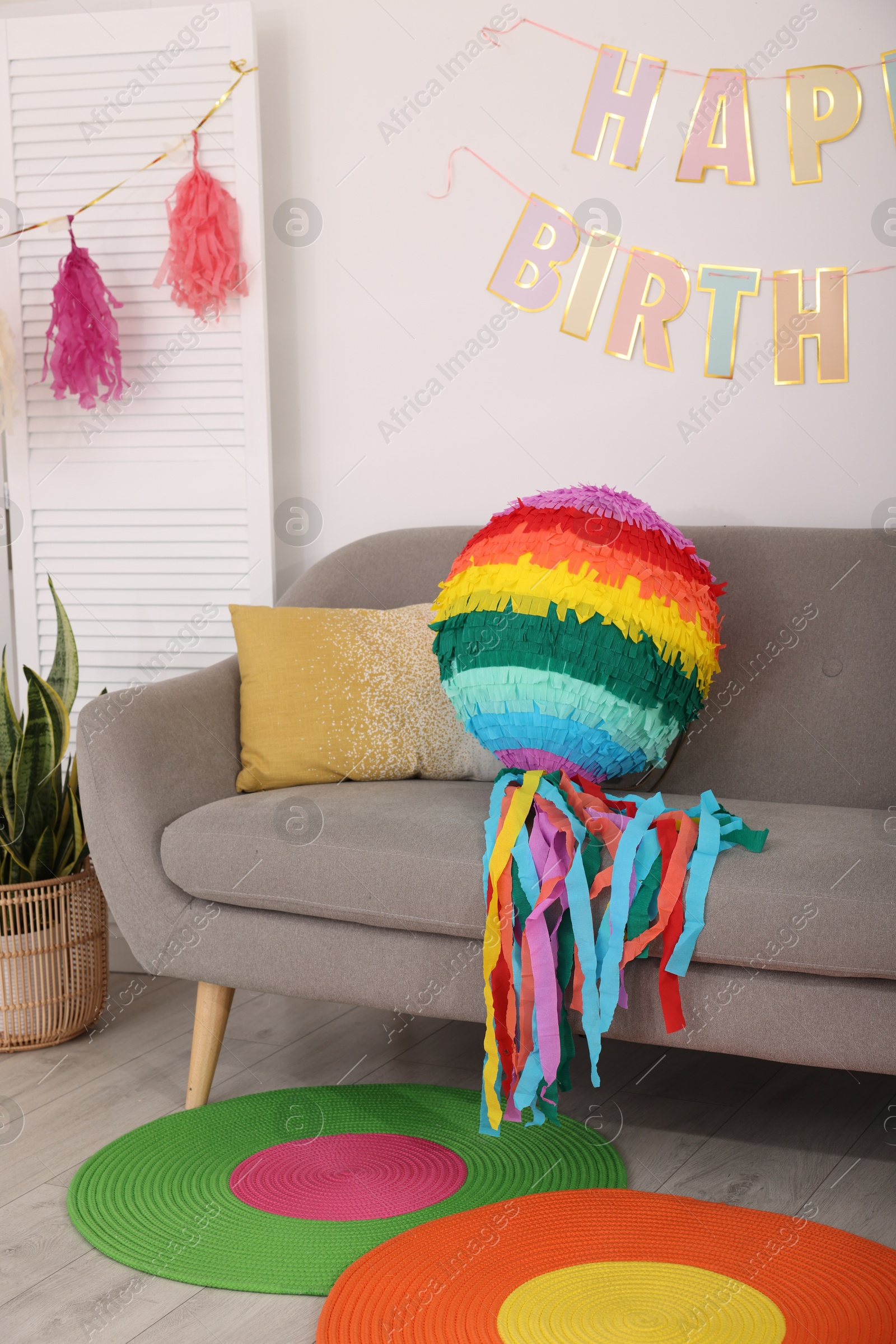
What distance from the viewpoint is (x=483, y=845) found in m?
1.66

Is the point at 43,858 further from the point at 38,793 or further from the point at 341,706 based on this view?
the point at 341,706

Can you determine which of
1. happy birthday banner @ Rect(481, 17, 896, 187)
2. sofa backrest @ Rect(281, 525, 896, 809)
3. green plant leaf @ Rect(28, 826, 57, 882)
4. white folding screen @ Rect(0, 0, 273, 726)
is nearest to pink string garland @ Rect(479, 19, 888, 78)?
happy birthday banner @ Rect(481, 17, 896, 187)

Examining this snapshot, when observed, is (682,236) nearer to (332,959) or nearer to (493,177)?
(493,177)

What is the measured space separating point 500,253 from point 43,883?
5.04ft

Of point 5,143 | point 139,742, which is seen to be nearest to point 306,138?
point 5,143

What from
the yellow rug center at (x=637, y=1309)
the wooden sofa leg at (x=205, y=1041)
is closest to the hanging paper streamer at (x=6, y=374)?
the wooden sofa leg at (x=205, y=1041)

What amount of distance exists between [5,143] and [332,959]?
193 centimetres

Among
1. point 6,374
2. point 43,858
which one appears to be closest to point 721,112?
point 6,374

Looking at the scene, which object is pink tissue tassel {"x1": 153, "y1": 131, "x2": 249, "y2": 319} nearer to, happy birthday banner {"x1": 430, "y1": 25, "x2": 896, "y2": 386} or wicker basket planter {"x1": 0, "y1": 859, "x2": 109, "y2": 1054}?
happy birthday banner {"x1": 430, "y1": 25, "x2": 896, "y2": 386}

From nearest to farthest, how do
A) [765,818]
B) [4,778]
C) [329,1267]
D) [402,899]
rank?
[329,1267]
[402,899]
[765,818]
[4,778]

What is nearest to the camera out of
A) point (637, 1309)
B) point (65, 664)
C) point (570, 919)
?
point (637, 1309)

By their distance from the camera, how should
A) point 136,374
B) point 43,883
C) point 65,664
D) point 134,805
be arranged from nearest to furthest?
point 134,805
point 43,883
point 65,664
point 136,374

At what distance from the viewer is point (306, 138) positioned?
259 centimetres

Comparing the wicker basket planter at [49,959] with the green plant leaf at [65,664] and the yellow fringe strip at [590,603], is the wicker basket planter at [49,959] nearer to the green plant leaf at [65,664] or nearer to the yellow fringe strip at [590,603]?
the green plant leaf at [65,664]
